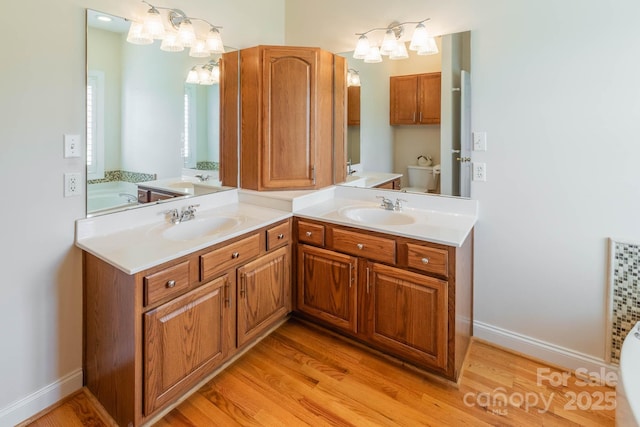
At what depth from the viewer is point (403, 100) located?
2.41m

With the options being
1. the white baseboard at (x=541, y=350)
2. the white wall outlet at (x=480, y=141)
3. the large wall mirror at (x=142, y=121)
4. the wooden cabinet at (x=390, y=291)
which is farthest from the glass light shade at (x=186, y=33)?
the white baseboard at (x=541, y=350)

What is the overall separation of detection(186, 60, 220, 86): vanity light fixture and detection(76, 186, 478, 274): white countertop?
0.79 m

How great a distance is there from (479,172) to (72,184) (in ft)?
7.47

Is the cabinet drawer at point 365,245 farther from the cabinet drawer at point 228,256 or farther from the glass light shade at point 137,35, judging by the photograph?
the glass light shade at point 137,35

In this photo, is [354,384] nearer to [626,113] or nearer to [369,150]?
[369,150]

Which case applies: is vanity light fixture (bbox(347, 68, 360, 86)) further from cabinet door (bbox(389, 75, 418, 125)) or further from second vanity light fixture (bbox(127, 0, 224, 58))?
second vanity light fixture (bbox(127, 0, 224, 58))

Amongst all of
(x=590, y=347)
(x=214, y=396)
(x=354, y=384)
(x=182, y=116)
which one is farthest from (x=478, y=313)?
(x=182, y=116)

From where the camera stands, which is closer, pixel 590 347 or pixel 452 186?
pixel 590 347

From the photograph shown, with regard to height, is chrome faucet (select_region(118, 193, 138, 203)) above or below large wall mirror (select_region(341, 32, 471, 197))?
below

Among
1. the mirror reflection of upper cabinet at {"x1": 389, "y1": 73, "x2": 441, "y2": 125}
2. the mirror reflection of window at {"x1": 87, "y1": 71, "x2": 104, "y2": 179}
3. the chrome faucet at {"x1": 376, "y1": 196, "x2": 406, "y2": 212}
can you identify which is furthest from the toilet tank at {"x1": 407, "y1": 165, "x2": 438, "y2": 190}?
the mirror reflection of window at {"x1": 87, "y1": 71, "x2": 104, "y2": 179}

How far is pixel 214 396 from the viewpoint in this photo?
1.83m

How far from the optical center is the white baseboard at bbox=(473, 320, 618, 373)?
196 centimetres

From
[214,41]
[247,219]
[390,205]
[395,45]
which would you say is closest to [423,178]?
[390,205]

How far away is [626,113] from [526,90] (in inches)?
18.7
